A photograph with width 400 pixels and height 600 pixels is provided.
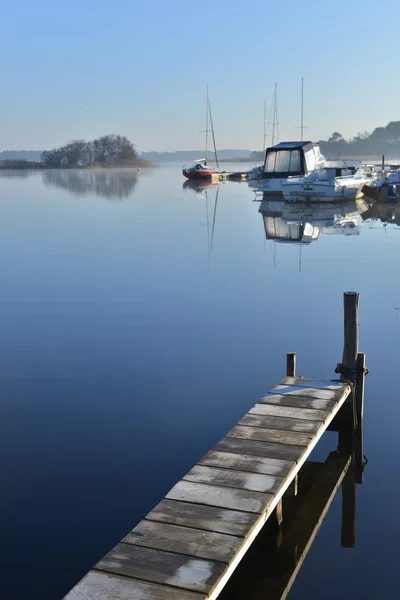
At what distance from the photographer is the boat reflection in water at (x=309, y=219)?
94.9 feet

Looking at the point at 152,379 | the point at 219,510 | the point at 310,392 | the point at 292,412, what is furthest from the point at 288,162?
the point at 219,510

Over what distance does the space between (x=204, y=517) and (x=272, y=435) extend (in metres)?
1.75

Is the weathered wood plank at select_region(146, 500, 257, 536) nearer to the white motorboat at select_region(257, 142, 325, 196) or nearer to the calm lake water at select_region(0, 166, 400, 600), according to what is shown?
the calm lake water at select_region(0, 166, 400, 600)

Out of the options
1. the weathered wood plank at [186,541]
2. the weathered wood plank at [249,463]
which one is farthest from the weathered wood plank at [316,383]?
the weathered wood plank at [186,541]

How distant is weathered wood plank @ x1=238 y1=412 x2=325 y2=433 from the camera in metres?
7.06

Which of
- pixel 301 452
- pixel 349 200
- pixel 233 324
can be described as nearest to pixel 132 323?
pixel 233 324

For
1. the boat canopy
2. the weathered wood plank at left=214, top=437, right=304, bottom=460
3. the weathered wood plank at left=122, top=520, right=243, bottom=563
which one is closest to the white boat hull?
the boat canopy

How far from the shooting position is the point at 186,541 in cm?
500

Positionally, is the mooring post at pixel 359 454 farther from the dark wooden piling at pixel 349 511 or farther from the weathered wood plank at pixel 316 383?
the weathered wood plank at pixel 316 383

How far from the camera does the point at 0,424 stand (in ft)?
28.4

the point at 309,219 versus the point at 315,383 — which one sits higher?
the point at 309,219

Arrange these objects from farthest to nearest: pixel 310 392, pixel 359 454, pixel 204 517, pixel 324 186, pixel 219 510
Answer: pixel 324 186 → pixel 310 392 → pixel 359 454 → pixel 219 510 → pixel 204 517

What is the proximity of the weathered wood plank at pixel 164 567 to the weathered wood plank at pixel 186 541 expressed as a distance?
0.21ft

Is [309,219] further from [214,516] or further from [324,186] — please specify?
[214,516]
